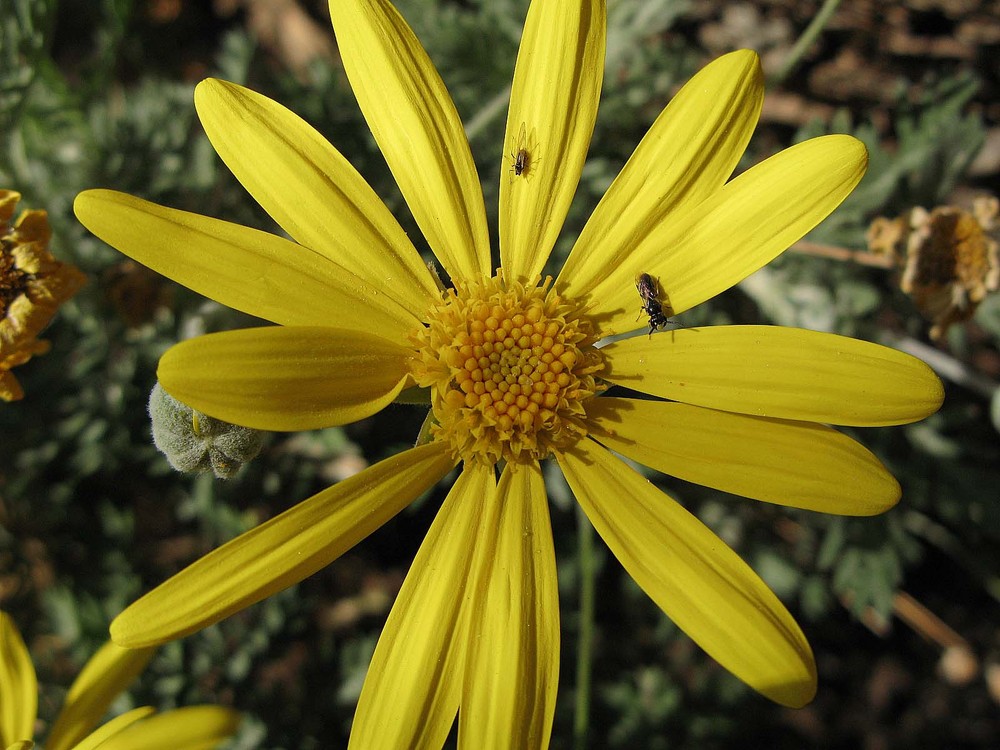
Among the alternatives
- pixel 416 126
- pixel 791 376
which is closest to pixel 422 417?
pixel 416 126

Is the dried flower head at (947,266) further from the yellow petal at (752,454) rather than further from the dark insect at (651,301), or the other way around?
the dark insect at (651,301)

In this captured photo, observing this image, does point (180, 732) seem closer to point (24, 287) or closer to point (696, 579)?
point (24, 287)

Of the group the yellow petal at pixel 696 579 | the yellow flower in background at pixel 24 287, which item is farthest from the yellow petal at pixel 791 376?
the yellow flower in background at pixel 24 287

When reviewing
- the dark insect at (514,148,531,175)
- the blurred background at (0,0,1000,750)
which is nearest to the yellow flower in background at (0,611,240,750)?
the blurred background at (0,0,1000,750)

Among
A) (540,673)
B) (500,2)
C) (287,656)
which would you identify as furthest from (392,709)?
(500,2)

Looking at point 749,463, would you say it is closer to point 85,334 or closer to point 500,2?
point 500,2

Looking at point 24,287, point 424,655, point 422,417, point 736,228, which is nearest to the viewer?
point 424,655
